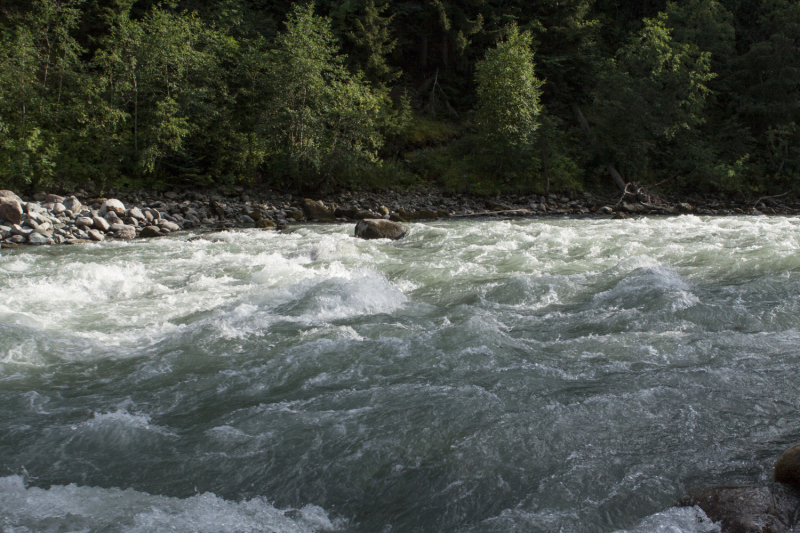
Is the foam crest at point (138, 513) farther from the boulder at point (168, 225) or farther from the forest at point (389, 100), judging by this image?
the forest at point (389, 100)

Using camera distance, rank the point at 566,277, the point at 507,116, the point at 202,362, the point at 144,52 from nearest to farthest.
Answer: the point at 202,362 < the point at 566,277 < the point at 144,52 < the point at 507,116

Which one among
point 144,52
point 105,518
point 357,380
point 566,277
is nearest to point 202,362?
point 357,380

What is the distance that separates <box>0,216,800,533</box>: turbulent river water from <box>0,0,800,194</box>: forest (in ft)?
42.8

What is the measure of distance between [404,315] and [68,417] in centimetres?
345

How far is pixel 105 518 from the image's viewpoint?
107 inches

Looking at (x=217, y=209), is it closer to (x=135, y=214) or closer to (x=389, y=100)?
(x=135, y=214)

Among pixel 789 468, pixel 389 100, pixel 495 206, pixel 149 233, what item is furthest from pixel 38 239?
pixel 389 100

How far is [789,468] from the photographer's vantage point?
279cm

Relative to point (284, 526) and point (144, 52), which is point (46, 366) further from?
point (144, 52)

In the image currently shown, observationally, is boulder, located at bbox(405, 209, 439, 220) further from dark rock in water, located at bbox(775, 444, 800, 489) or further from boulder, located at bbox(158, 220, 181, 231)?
dark rock in water, located at bbox(775, 444, 800, 489)

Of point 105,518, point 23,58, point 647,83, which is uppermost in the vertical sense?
point 647,83

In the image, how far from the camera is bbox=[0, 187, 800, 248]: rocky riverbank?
13258mm

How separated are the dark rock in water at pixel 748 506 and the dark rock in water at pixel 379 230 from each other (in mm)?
9911

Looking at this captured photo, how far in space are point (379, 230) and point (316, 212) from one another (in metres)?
6.20
